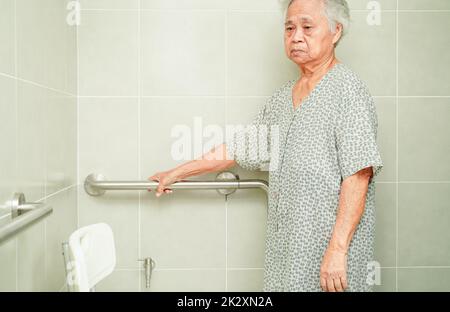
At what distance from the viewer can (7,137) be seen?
0.72 m

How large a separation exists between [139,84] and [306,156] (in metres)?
0.48

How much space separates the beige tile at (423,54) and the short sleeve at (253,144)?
0.39m

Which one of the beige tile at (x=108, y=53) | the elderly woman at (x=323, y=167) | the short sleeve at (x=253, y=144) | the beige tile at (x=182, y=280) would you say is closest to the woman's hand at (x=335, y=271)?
the elderly woman at (x=323, y=167)

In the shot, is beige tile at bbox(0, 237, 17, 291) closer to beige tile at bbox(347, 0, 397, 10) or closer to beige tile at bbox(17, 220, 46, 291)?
beige tile at bbox(17, 220, 46, 291)

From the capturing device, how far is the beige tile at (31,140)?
0.78m

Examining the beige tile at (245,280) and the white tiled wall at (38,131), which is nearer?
the white tiled wall at (38,131)

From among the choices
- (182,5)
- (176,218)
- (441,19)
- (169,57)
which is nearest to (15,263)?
(176,218)

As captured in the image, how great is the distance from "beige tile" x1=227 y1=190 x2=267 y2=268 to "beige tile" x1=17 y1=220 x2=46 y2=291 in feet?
1.55

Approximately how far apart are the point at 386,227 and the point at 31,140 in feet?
2.92

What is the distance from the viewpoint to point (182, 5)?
46.4 inches

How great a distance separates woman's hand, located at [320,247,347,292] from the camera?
0.87m

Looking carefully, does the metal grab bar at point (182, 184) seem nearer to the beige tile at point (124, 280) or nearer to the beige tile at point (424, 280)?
the beige tile at point (124, 280)
